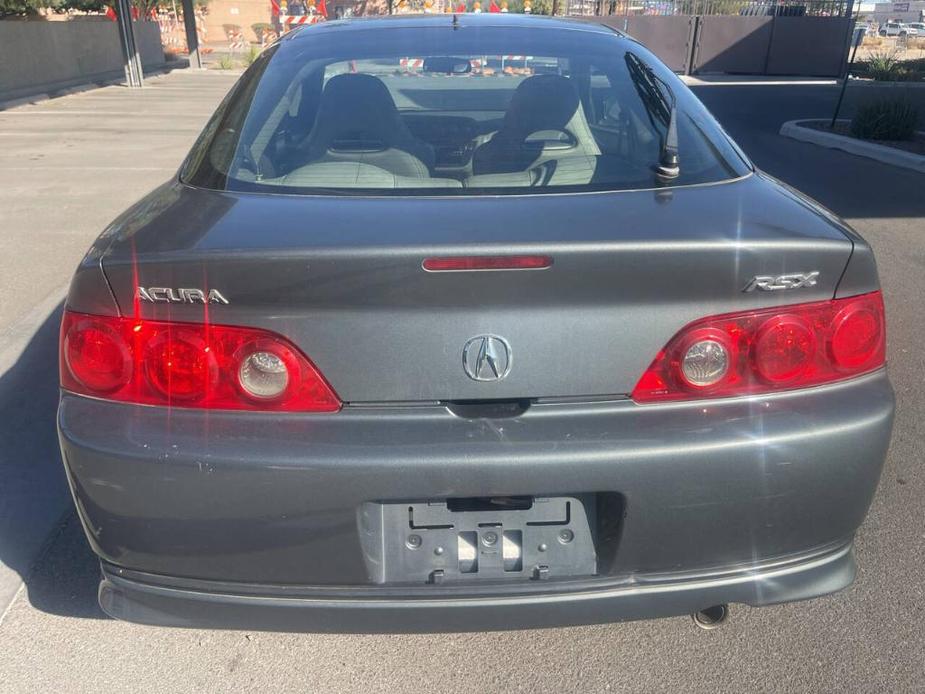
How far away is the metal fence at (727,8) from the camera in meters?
28.9

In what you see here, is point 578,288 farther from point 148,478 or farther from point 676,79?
point 676,79

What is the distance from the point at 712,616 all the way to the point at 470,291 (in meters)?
1.15

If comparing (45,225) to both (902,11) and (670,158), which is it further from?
(902,11)

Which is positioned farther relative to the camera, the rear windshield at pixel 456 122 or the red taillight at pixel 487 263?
the rear windshield at pixel 456 122

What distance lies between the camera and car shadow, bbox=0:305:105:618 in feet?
8.91

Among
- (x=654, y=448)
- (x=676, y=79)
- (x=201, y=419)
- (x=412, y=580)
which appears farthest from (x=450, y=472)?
(x=676, y=79)

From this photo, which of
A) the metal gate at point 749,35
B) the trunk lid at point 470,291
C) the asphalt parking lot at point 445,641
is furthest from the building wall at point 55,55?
the trunk lid at point 470,291

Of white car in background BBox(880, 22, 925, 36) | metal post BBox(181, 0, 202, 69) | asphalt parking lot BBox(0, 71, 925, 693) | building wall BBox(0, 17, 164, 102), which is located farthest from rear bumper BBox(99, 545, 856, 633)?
white car in background BBox(880, 22, 925, 36)

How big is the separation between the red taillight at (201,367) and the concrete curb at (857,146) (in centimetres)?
1002

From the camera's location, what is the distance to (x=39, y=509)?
3.13 metres

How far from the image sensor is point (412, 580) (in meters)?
1.97

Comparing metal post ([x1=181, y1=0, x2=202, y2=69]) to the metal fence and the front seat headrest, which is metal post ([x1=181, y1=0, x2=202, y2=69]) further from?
the front seat headrest

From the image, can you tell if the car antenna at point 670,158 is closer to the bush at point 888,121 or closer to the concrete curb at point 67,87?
the bush at point 888,121

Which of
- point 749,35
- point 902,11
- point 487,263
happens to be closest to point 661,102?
point 487,263
